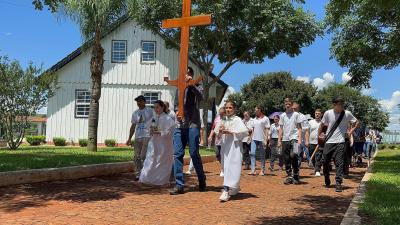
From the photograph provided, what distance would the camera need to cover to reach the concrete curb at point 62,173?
29.1 ft

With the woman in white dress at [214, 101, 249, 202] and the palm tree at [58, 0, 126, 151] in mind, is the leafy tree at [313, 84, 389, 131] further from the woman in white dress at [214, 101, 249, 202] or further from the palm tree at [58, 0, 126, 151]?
the woman in white dress at [214, 101, 249, 202]

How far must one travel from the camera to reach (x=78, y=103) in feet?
95.5

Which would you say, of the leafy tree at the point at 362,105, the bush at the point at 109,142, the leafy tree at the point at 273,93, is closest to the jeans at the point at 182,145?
the bush at the point at 109,142

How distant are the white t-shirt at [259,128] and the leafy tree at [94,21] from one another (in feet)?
23.2

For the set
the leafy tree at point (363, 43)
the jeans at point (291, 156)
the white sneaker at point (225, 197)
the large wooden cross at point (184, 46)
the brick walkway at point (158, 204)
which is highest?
the leafy tree at point (363, 43)

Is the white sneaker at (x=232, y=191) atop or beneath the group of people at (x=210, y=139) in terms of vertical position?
beneath

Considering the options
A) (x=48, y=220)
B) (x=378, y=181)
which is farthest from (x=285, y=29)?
(x=48, y=220)

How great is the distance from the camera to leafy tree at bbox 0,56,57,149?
21.0 meters

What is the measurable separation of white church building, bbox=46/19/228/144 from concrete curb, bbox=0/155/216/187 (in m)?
17.3

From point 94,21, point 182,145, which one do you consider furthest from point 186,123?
point 94,21

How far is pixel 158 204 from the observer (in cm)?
741

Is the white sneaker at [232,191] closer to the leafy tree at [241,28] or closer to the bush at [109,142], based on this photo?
the leafy tree at [241,28]

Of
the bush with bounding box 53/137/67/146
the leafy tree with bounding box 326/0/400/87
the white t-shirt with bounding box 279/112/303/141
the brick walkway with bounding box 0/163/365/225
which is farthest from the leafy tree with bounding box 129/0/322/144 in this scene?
the brick walkway with bounding box 0/163/365/225

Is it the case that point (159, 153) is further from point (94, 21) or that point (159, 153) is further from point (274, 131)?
point (94, 21)
